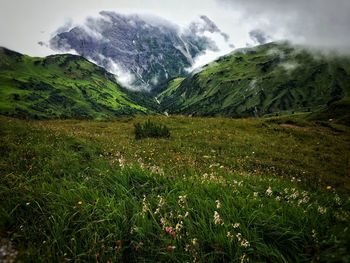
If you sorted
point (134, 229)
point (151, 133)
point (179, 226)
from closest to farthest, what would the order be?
point (134, 229) → point (179, 226) → point (151, 133)

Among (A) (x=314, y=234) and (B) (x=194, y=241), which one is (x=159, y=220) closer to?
(B) (x=194, y=241)

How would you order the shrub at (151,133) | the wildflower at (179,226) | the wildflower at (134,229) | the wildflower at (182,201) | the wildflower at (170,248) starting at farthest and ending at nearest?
the shrub at (151,133) < the wildflower at (182,201) < the wildflower at (134,229) < the wildflower at (179,226) < the wildflower at (170,248)

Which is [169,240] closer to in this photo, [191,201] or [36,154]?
[191,201]

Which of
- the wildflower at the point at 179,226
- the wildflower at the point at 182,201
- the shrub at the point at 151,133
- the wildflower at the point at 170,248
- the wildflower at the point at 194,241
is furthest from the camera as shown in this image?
the shrub at the point at 151,133

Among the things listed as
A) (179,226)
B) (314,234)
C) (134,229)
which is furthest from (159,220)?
(314,234)

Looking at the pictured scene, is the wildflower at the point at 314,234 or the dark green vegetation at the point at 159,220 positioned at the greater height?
the wildflower at the point at 314,234

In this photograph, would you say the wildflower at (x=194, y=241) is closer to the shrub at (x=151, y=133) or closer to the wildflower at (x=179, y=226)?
the wildflower at (x=179, y=226)

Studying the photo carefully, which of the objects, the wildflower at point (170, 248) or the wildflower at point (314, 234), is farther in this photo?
the wildflower at point (314, 234)

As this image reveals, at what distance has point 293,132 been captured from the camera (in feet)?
96.2

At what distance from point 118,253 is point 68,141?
10.2 m

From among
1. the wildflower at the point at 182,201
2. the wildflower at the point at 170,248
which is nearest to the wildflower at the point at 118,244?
the wildflower at the point at 170,248

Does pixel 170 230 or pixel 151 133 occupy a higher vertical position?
pixel 170 230

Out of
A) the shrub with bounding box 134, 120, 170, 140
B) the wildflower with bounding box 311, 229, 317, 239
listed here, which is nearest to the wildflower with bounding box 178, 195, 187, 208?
the wildflower with bounding box 311, 229, 317, 239

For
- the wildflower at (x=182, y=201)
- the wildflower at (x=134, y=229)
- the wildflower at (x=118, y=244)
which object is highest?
the wildflower at (x=182, y=201)
